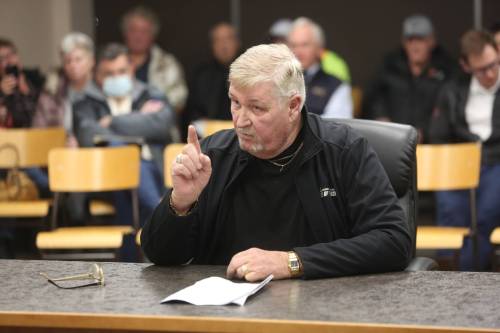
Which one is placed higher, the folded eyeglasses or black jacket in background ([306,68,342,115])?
black jacket in background ([306,68,342,115])

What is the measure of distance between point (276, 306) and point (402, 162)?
90 cm

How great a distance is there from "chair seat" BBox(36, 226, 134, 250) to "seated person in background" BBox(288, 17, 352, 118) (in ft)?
5.57

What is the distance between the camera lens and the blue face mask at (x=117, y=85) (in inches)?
236

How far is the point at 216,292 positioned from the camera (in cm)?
216

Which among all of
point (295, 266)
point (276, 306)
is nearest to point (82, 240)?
point (295, 266)

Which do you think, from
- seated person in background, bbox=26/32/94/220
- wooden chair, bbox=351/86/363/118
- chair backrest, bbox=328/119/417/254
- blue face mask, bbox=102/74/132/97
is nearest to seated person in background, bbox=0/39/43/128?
seated person in background, bbox=26/32/94/220

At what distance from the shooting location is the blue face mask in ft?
19.7

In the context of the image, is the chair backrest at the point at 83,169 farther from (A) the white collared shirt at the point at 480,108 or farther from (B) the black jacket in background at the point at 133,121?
(A) the white collared shirt at the point at 480,108

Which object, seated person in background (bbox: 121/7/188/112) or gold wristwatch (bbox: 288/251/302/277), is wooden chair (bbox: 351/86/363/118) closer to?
seated person in background (bbox: 121/7/188/112)

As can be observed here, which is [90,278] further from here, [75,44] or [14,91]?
[14,91]

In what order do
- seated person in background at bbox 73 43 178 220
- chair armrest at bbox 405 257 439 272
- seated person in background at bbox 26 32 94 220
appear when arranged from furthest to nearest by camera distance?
seated person in background at bbox 26 32 94 220, seated person in background at bbox 73 43 178 220, chair armrest at bbox 405 257 439 272

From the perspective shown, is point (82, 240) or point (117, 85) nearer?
point (82, 240)

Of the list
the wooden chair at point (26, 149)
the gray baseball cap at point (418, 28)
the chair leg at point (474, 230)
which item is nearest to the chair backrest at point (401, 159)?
the chair leg at point (474, 230)

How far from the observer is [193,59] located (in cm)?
835
